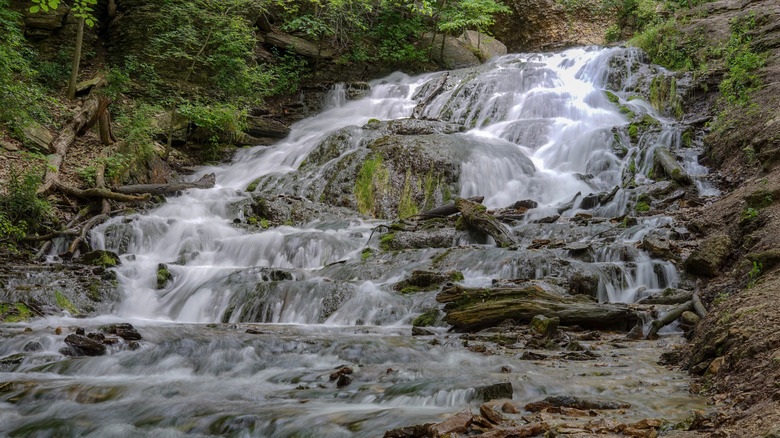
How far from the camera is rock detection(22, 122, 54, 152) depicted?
10547 millimetres

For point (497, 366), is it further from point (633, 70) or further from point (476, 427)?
point (633, 70)

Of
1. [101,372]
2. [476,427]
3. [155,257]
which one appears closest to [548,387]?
[476,427]

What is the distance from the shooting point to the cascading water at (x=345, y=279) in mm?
3479

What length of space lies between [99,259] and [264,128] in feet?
32.8

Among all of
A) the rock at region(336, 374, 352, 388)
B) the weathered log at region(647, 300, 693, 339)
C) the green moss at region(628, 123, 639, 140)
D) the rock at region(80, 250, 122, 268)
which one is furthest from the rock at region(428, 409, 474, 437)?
the green moss at region(628, 123, 639, 140)

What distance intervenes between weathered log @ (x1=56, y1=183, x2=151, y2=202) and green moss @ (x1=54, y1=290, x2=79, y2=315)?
4.00m

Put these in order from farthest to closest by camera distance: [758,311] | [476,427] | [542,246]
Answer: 1. [542,246]
2. [758,311]
3. [476,427]

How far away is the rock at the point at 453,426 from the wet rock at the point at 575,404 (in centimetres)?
52

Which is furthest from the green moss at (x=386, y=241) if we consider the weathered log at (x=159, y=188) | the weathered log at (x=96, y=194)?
the weathered log at (x=96, y=194)

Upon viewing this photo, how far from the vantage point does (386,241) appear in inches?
394

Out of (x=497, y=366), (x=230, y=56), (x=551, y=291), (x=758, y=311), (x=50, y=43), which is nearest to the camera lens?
(x=758, y=311)

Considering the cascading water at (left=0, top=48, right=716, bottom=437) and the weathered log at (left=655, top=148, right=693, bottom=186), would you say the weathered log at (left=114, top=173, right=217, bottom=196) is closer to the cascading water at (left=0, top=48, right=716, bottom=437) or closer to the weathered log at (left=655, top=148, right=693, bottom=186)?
the cascading water at (left=0, top=48, right=716, bottom=437)

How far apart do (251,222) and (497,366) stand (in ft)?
27.3

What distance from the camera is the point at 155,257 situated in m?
10.1
